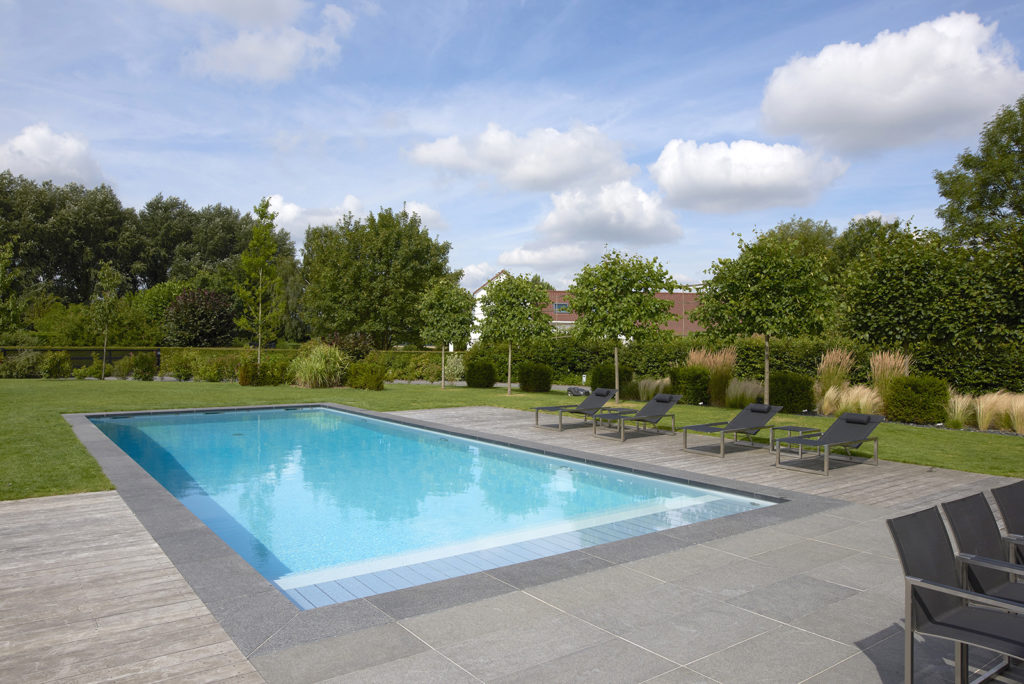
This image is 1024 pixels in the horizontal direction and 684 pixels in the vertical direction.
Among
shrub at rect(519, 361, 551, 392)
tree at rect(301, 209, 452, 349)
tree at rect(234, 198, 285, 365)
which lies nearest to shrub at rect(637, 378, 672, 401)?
shrub at rect(519, 361, 551, 392)

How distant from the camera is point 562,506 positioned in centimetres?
754

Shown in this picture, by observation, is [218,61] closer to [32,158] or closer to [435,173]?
[435,173]

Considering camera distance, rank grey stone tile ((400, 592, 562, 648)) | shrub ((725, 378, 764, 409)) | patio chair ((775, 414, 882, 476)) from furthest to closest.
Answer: shrub ((725, 378, 764, 409)) < patio chair ((775, 414, 882, 476)) < grey stone tile ((400, 592, 562, 648))

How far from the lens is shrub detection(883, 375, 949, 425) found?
13148mm

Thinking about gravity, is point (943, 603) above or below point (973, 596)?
below

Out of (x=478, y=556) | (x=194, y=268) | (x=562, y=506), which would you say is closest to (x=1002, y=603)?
(x=478, y=556)

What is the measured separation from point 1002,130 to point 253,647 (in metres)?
38.3

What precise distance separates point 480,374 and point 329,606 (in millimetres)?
20119

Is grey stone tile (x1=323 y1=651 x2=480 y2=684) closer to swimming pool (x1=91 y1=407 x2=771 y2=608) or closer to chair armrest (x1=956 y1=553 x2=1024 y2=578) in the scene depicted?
swimming pool (x1=91 y1=407 x2=771 y2=608)

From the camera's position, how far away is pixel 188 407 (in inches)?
615

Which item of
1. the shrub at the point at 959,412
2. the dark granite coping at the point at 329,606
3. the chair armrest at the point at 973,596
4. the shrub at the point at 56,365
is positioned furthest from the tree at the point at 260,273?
the chair armrest at the point at 973,596

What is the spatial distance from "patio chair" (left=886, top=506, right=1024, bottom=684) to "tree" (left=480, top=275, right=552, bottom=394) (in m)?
16.7

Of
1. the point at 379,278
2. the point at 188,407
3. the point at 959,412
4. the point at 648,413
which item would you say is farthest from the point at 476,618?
the point at 379,278

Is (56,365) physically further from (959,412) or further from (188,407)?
(959,412)
